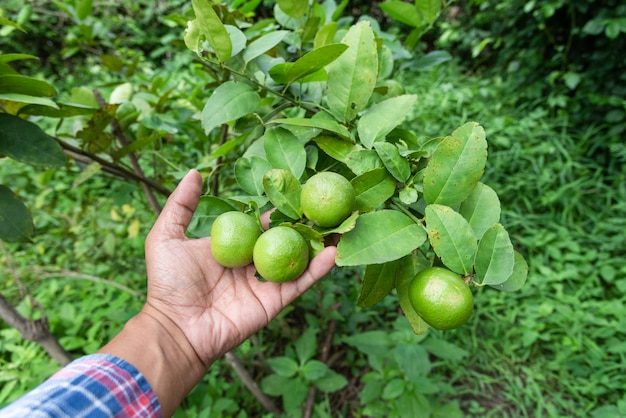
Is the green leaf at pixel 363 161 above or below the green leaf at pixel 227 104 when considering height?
below

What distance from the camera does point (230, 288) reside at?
4.13ft

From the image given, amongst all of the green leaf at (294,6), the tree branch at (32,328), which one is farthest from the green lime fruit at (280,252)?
the tree branch at (32,328)

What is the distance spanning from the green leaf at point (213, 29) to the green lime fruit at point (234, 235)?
15.7 inches

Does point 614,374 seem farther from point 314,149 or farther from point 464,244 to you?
point 314,149

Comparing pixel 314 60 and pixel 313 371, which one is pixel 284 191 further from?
pixel 313 371

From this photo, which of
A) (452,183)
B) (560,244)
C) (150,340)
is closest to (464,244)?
(452,183)

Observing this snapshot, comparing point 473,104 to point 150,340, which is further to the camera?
point 473,104

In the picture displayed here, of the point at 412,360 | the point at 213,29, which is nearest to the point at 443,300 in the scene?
the point at 213,29

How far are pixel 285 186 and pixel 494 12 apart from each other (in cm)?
455

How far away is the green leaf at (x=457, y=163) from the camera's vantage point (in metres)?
0.86

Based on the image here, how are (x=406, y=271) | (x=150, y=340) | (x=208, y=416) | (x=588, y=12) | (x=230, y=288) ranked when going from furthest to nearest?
(x=588, y=12)
(x=208, y=416)
(x=230, y=288)
(x=150, y=340)
(x=406, y=271)

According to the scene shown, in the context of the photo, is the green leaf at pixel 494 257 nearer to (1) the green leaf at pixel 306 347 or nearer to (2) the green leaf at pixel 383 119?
(2) the green leaf at pixel 383 119

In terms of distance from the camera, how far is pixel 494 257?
83 cm

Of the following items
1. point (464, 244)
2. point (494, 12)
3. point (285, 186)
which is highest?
point (285, 186)
